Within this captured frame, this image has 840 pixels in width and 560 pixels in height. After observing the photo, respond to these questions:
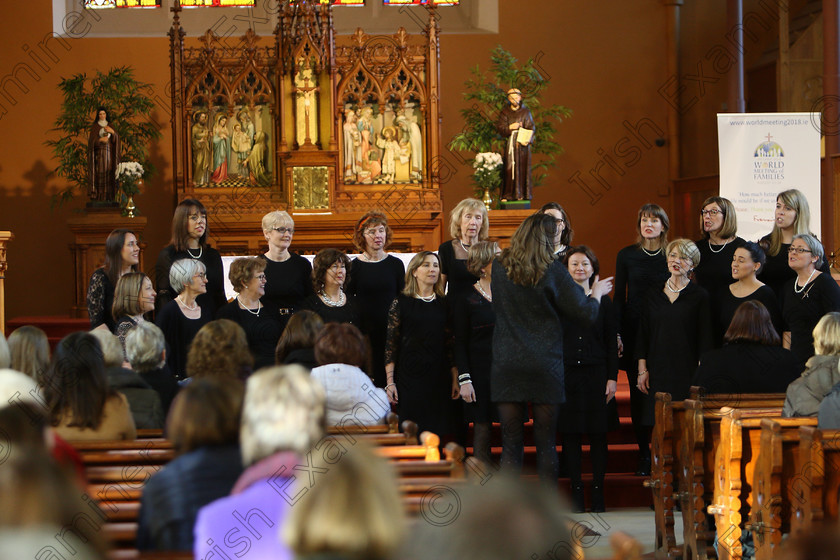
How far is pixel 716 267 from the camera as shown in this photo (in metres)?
5.93

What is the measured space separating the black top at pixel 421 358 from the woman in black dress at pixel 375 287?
14.2 inches

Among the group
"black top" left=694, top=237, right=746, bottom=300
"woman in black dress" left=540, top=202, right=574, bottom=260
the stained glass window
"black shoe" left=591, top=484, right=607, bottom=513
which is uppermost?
the stained glass window

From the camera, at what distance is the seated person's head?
7.88ft

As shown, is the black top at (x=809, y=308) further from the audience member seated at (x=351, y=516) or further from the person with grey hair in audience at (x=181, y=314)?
the audience member seated at (x=351, y=516)

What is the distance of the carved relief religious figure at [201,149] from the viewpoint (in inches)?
359

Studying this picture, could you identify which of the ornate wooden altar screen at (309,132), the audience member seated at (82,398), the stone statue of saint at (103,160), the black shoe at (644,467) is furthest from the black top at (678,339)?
the stone statue of saint at (103,160)

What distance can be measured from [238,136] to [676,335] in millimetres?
4815

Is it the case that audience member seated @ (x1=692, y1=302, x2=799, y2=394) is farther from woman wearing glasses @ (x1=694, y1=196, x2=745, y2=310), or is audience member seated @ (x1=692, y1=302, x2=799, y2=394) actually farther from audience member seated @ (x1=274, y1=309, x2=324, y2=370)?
audience member seated @ (x1=274, y1=309, x2=324, y2=370)

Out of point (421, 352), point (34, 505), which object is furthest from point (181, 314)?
point (34, 505)

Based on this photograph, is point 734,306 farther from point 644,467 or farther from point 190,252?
point 190,252

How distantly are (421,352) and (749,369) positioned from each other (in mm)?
1645

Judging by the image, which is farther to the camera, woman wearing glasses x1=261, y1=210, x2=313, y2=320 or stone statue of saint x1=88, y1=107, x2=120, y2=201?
stone statue of saint x1=88, y1=107, x2=120, y2=201

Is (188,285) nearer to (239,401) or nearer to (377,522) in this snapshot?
(239,401)

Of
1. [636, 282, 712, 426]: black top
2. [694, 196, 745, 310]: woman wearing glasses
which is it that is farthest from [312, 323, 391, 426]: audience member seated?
[694, 196, 745, 310]: woman wearing glasses
